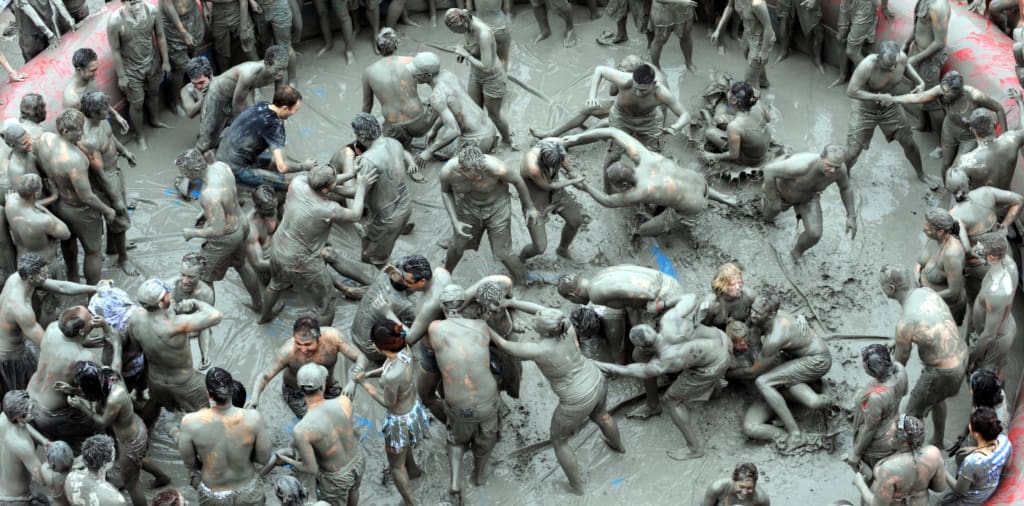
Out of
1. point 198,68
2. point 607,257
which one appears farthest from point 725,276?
point 198,68

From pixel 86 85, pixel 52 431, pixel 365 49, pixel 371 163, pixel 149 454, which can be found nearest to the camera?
pixel 52 431

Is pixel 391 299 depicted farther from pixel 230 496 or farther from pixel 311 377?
pixel 230 496

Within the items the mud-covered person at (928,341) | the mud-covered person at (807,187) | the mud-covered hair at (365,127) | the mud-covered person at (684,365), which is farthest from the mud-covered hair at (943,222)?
the mud-covered hair at (365,127)

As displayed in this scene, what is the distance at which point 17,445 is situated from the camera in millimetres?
9359

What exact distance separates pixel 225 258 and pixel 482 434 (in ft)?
9.52

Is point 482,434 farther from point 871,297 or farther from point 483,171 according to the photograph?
point 871,297

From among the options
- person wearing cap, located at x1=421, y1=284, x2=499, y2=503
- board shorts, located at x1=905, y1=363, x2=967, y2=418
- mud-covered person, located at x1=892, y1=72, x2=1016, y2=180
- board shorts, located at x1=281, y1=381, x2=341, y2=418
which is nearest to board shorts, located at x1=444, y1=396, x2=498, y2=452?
person wearing cap, located at x1=421, y1=284, x2=499, y2=503

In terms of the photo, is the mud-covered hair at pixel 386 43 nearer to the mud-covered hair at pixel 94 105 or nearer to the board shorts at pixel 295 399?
the mud-covered hair at pixel 94 105

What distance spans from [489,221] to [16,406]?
174 inches

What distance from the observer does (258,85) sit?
43.7ft

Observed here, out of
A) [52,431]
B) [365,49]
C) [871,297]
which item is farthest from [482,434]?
[365,49]

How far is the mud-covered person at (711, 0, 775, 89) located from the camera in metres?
14.0

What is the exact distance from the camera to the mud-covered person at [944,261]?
35.6ft

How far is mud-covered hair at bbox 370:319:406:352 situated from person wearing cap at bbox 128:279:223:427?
145 cm
